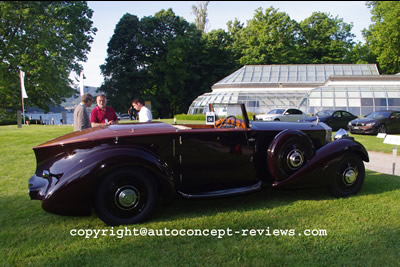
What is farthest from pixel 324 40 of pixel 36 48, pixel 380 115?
pixel 36 48

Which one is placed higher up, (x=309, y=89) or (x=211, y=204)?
(x=309, y=89)

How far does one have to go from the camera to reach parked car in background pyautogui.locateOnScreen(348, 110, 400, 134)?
14.9m

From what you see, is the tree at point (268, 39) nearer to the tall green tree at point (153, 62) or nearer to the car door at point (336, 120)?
the tall green tree at point (153, 62)

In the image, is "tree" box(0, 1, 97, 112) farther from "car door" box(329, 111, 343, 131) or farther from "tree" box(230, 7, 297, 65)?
"tree" box(230, 7, 297, 65)

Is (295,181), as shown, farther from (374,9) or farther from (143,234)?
(374,9)

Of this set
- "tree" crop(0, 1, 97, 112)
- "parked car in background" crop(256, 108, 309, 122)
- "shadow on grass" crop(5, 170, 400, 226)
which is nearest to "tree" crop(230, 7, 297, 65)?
"parked car in background" crop(256, 108, 309, 122)

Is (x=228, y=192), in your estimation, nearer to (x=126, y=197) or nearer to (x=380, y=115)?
(x=126, y=197)

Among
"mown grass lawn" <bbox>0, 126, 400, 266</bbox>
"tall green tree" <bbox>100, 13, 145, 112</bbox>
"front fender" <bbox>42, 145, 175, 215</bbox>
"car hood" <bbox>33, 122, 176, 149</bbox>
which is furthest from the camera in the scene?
"tall green tree" <bbox>100, 13, 145, 112</bbox>

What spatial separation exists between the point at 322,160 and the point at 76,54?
103 ft

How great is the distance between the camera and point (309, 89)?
3494 cm

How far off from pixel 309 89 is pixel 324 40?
71.1 feet

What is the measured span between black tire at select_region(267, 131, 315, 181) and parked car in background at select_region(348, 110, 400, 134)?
510 inches

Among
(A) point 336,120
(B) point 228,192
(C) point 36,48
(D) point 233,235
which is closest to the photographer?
(D) point 233,235

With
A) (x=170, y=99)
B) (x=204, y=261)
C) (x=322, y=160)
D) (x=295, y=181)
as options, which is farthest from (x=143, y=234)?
(x=170, y=99)
